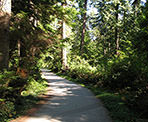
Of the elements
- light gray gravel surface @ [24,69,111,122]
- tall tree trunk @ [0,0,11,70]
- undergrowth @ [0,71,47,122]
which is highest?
tall tree trunk @ [0,0,11,70]

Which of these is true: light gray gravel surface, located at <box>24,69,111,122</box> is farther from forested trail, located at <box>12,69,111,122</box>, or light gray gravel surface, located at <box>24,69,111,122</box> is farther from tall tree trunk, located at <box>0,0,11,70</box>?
tall tree trunk, located at <box>0,0,11,70</box>

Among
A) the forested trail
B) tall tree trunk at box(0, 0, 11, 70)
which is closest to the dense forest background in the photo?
tall tree trunk at box(0, 0, 11, 70)

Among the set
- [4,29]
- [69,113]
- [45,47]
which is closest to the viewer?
[4,29]

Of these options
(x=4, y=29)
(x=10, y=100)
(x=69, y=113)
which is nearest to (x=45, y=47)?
(x=4, y=29)

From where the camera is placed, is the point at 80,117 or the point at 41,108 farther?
the point at 41,108

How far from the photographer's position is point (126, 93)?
9.12m

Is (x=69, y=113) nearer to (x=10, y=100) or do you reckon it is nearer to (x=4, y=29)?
(x=10, y=100)

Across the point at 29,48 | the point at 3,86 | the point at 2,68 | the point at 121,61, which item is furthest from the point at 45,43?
the point at 121,61

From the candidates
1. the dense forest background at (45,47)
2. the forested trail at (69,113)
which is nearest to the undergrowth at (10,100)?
the dense forest background at (45,47)

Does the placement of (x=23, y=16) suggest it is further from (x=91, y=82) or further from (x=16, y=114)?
(x=91, y=82)

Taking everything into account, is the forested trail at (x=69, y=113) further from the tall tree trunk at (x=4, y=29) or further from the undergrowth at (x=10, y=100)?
the tall tree trunk at (x=4, y=29)

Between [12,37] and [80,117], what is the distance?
217 inches

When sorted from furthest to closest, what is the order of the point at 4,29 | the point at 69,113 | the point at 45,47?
the point at 45,47, the point at 69,113, the point at 4,29

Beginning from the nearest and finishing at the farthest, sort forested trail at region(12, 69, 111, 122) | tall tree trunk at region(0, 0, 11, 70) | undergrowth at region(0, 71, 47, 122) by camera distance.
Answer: undergrowth at region(0, 71, 47, 122) → forested trail at region(12, 69, 111, 122) → tall tree trunk at region(0, 0, 11, 70)
